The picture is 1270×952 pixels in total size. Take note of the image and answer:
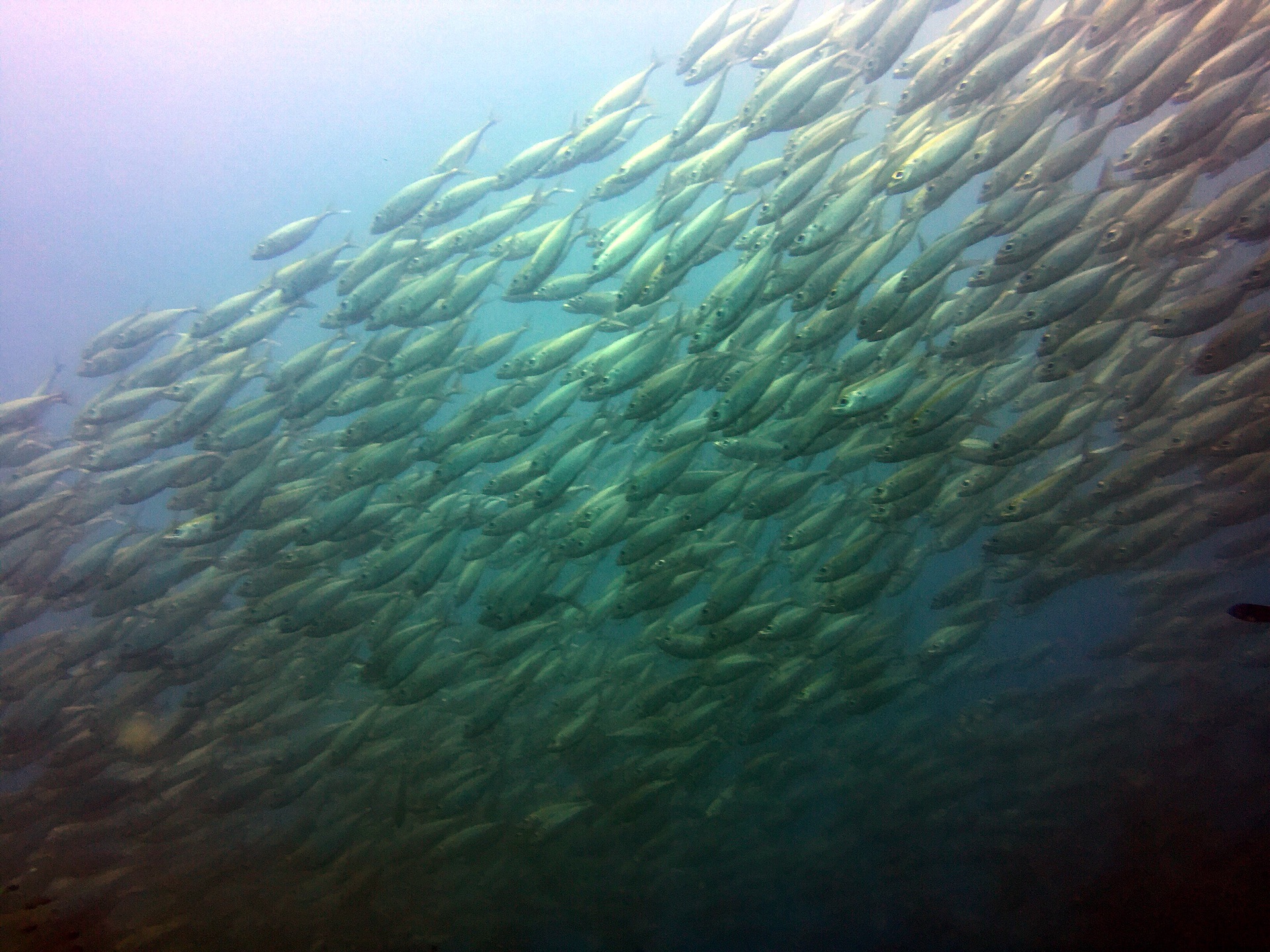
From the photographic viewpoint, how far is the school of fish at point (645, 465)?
421 cm

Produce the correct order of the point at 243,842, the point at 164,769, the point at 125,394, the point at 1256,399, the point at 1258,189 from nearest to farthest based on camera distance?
the point at 1258,189, the point at 1256,399, the point at 125,394, the point at 164,769, the point at 243,842

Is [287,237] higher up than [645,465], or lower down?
higher up

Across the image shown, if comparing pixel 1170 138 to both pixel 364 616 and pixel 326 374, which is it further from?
pixel 364 616

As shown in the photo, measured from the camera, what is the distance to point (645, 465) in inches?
223

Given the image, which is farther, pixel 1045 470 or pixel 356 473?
pixel 1045 470

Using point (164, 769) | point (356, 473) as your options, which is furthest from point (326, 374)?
point (164, 769)

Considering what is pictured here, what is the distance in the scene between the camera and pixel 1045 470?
26.1ft

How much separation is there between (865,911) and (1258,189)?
494 inches

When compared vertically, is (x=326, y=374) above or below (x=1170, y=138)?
above

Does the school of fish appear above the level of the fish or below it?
below

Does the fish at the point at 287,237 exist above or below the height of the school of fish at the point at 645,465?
above

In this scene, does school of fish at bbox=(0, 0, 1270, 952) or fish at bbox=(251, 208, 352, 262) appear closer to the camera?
school of fish at bbox=(0, 0, 1270, 952)

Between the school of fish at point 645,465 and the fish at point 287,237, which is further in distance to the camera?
the fish at point 287,237

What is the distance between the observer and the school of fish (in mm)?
4215
